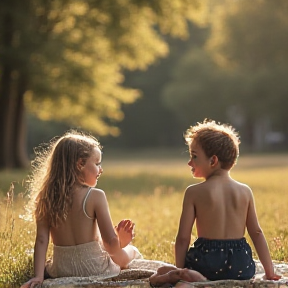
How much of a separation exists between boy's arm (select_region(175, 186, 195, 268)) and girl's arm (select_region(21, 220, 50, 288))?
96 centimetres

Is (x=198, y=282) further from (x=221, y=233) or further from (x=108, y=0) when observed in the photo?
(x=108, y=0)

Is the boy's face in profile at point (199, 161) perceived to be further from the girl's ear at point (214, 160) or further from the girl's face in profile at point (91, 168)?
the girl's face in profile at point (91, 168)

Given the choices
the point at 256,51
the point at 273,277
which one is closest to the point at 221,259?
the point at 273,277

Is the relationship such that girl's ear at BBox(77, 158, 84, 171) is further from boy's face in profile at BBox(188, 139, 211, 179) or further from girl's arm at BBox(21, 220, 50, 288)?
boy's face in profile at BBox(188, 139, 211, 179)

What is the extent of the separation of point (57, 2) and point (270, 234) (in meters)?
13.7

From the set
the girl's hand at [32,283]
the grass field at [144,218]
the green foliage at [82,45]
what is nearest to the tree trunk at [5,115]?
the green foliage at [82,45]

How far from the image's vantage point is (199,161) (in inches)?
207

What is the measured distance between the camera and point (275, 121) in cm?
5116

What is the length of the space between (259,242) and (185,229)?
55 cm

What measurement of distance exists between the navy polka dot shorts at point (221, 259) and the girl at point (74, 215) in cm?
63

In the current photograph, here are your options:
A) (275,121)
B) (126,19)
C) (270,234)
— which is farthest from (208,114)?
(270,234)

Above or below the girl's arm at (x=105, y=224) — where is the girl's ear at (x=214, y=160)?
above

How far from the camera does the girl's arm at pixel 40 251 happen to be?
5.25m

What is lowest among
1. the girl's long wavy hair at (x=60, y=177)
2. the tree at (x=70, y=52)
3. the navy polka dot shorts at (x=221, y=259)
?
the navy polka dot shorts at (x=221, y=259)
